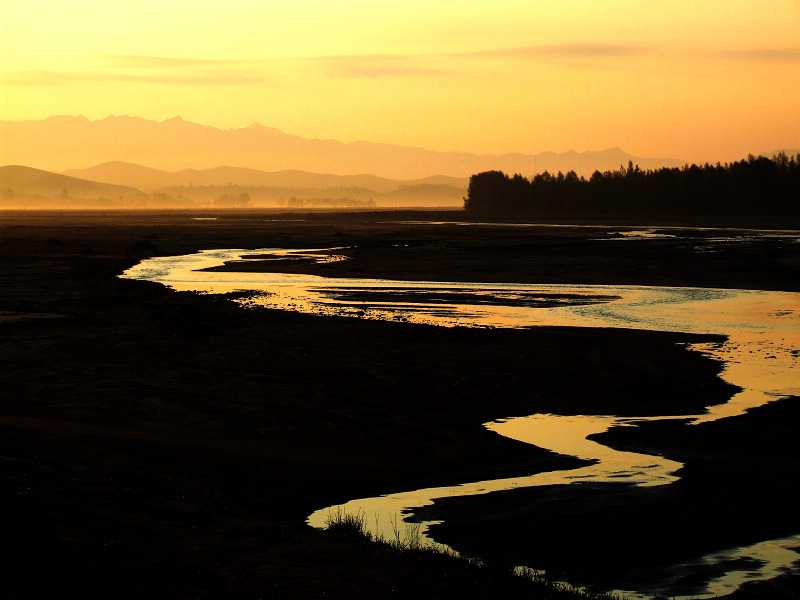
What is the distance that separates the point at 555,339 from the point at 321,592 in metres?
20.1

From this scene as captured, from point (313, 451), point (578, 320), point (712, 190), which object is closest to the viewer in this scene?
point (313, 451)

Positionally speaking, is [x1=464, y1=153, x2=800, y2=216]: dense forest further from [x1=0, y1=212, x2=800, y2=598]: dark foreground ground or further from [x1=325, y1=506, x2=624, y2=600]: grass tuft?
[x1=325, y1=506, x2=624, y2=600]: grass tuft

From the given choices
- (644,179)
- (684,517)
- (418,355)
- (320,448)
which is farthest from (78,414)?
(644,179)

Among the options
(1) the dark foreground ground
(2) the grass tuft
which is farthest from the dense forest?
(2) the grass tuft

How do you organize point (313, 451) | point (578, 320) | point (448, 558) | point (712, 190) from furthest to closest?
point (712, 190) < point (578, 320) < point (313, 451) < point (448, 558)

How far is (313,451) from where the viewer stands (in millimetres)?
17078

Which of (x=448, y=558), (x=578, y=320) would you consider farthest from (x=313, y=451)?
(x=578, y=320)

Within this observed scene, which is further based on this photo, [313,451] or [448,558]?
[313,451]

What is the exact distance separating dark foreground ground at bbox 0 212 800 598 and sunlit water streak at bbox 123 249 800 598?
55cm

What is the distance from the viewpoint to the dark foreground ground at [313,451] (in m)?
10.5

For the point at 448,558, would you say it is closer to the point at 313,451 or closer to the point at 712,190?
the point at 313,451

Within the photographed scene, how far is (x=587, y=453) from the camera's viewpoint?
1694 centimetres

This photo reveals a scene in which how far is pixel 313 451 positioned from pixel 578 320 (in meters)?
18.4

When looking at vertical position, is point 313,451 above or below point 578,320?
below
